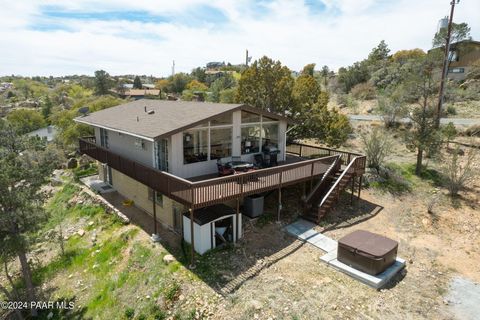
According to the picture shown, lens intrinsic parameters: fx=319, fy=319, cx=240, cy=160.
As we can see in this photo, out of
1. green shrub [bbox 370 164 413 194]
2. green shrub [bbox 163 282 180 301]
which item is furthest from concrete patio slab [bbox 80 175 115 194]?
green shrub [bbox 370 164 413 194]

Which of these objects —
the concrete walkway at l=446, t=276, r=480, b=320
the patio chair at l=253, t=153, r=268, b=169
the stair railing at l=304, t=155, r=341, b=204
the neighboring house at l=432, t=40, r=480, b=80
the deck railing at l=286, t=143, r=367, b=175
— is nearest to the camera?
the concrete walkway at l=446, t=276, r=480, b=320

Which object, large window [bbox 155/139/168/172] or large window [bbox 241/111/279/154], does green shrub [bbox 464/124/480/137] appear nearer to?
large window [bbox 241/111/279/154]

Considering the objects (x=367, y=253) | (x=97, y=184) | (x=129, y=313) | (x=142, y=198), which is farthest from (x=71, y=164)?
(x=367, y=253)

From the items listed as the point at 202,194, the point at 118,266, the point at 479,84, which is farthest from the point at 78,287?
the point at 479,84

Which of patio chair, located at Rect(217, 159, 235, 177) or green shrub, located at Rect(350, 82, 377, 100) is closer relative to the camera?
patio chair, located at Rect(217, 159, 235, 177)

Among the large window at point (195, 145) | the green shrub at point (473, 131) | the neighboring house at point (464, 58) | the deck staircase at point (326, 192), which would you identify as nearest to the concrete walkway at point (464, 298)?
the deck staircase at point (326, 192)
